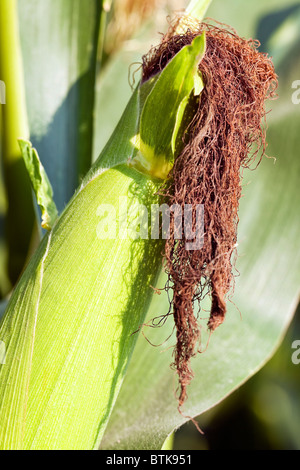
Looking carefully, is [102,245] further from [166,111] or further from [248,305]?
[248,305]

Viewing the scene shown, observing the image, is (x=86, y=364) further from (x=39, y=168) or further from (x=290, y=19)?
(x=290, y=19)

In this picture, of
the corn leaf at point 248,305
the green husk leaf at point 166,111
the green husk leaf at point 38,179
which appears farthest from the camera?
the corn leaf at point 248,305

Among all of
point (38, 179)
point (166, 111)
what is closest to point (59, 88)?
point (38, 179)

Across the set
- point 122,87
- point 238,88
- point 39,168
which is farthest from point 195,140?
point 122,87

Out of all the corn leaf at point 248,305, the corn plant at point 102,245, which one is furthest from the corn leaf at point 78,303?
the corn leaf at point 248,305

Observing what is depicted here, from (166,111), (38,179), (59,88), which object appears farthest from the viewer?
(59,88)

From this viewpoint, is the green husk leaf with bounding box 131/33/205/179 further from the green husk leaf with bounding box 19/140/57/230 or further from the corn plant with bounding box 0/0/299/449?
the green husk leaf with bounding box 19/140/57/230

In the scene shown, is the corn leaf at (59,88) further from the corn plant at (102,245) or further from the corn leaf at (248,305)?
the corn leaf at (248,305)
